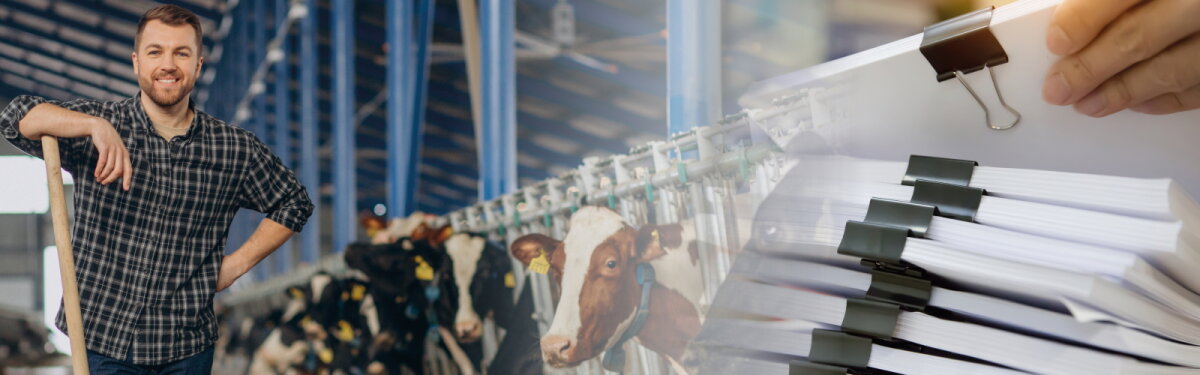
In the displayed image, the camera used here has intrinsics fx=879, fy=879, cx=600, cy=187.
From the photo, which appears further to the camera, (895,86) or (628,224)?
(628,224)

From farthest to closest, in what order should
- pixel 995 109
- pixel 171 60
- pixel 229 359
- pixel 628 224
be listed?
pixel 229 359, pixel 171 60, pixel 628 224, pixel 995 109

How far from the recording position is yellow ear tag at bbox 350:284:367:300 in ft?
6.15

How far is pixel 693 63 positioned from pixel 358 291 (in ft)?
3.26

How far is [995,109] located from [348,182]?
1.91 metres

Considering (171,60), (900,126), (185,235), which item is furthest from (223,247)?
(900,126)

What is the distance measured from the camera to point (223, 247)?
1.38 m

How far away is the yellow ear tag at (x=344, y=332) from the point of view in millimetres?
1879

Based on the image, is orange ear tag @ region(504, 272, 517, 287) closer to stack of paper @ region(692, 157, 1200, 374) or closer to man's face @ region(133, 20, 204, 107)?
man's face @ region(133, 20, 204, 107)

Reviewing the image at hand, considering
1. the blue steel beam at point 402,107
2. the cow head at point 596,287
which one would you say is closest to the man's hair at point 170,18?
the cow head at point 596,287

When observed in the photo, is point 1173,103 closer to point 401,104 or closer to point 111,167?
point 111,167

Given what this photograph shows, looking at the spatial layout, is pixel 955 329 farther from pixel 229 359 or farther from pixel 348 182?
pixel 348 182

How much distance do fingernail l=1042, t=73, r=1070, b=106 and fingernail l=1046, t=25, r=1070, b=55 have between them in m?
0.02

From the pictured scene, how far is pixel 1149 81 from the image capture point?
21.7 inches

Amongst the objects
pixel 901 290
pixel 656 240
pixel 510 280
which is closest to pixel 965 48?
pixel 901 290
